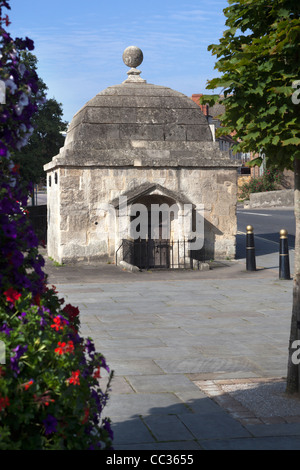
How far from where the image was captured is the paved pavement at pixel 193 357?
489 centimetres

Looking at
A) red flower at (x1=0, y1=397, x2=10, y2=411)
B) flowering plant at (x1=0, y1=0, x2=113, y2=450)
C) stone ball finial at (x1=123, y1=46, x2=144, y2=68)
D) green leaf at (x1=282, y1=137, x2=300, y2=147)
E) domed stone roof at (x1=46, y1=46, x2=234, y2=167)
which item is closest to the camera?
red flower at (x1=0, y1=397, x2=10, y2=411)

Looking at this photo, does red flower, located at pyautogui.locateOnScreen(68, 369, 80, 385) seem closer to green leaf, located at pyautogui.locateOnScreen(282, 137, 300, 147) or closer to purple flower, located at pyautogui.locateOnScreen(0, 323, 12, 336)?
purple flower, located at pyautogui.locateOnScreen(0, 323, 12, 336)

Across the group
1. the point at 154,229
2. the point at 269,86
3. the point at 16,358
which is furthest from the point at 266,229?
the point at 16,358

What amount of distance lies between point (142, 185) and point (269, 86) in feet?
34.3

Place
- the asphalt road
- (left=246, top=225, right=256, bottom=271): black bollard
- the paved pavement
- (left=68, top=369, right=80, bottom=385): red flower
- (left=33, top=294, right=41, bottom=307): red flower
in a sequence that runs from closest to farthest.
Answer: (left=68, top=369, right=80, bottom=385): red flower < (left=33, top=294, right=41, bottom=307): red flower < the paved pavement < (left=246, top=225, right=256, bottom=271): black bollard < the asphalt road

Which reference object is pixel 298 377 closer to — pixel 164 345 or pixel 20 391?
pixel 164 345

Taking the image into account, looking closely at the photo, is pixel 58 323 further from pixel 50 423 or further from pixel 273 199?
pixel 273 199

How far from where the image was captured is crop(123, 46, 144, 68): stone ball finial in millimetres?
17656

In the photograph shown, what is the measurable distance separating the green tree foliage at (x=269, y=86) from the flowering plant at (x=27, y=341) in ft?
8.73

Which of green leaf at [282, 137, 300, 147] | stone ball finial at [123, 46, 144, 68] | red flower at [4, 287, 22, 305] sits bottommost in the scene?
red flower at [4, 287, 22, 305]

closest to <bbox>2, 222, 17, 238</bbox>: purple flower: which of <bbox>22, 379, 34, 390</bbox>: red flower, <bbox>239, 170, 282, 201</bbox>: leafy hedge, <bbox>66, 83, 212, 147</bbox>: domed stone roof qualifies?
<bbox>22, 379, 34, 390</bbox>: red flower

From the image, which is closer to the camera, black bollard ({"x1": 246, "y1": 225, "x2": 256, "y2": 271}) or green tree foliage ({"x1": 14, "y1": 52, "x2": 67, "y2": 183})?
black bollard ({"x1": 246, "y1": 225, "x2": 256, "y2": 271})

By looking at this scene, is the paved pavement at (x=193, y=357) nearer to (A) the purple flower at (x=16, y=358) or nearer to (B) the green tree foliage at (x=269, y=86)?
(B) the green tree foliage at (x=269, y=86)

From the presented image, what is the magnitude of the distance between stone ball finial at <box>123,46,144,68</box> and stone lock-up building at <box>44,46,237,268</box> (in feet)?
2.93
